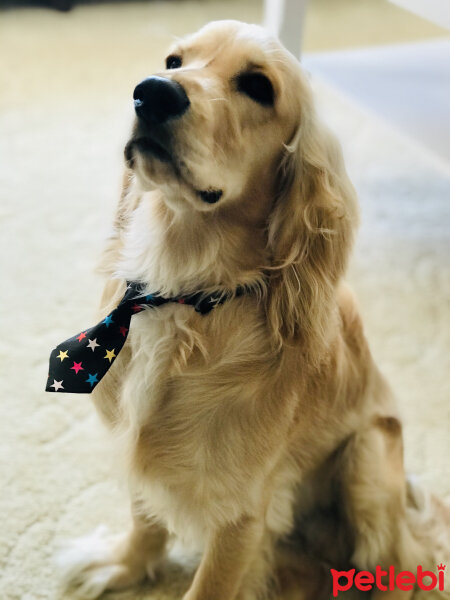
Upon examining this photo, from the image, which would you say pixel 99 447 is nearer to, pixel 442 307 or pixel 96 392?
pixel 96 392

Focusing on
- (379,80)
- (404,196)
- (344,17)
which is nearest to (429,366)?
(404,196)

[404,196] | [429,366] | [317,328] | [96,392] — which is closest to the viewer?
[317,328]

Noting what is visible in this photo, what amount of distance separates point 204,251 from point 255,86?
0.25 m

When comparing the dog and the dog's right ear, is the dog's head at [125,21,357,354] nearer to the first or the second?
the dog

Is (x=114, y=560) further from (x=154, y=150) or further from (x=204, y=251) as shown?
(x=154, y=150)

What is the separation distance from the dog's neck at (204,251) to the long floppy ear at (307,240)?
31 mm

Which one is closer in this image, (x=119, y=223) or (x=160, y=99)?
(x=160, y=99)

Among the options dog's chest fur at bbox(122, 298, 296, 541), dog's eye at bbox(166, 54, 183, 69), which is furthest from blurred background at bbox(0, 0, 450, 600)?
dog's chest fur at bbox(122, 298, 296, 541)

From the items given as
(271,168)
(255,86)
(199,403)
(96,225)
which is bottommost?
(96,225)

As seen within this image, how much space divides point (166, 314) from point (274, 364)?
180 millimetres

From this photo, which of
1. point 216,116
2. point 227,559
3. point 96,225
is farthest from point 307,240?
point 96,225

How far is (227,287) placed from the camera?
1024mm

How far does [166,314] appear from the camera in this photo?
1.04 metres

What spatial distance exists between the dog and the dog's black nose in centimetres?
1
